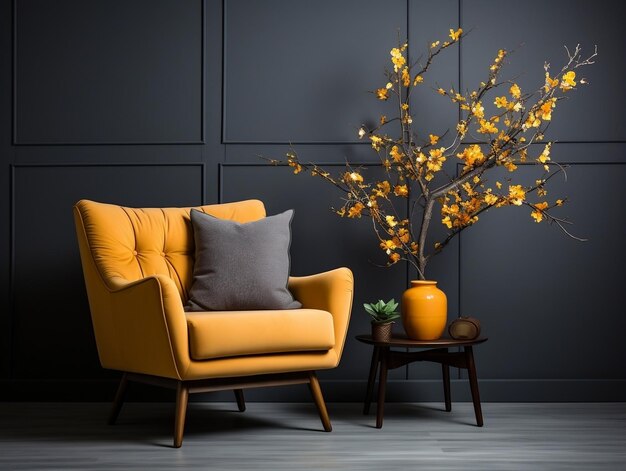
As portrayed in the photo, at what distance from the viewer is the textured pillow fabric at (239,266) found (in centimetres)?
303

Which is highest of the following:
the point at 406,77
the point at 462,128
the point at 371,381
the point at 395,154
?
the point at 406,77

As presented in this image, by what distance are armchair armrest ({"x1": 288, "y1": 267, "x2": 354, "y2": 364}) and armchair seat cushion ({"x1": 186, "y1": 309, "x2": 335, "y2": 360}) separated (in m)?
0.08

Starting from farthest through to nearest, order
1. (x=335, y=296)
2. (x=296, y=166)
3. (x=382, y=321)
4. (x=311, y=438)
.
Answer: (x=296, y=166), (x=382, y=321), (x=335, y=296), (x=311, y=438)

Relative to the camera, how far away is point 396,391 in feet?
11.8

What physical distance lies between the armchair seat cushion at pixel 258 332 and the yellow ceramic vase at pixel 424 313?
1.28ft

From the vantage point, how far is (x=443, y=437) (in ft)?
9.37

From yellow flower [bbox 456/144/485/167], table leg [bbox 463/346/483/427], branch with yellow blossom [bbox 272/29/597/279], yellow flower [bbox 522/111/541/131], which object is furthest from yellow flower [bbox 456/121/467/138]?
table leg [bbox 463/346/483/427]

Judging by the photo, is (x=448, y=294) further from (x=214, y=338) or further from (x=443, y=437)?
(x=214, y=338)

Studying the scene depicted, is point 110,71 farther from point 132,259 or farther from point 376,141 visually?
point 376,141

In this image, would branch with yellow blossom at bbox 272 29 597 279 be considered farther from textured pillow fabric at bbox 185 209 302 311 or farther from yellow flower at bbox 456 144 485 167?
textured pillow fabric at bbox 185 209 302 311

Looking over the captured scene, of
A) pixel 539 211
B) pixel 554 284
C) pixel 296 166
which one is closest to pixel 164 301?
pixel 296 166

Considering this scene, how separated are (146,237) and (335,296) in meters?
0.81

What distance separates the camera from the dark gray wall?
3645 mm

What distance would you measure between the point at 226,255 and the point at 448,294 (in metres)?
1.14
